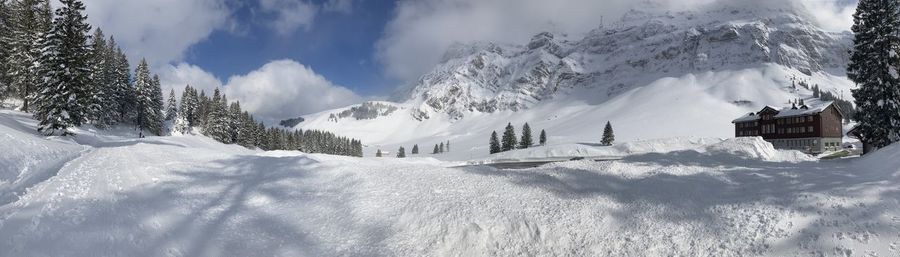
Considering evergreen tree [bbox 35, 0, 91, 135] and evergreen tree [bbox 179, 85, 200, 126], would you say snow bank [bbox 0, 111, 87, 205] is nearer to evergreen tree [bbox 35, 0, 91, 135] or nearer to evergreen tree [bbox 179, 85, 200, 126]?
evergreen tree [bbox 35, 0, 91, 135]

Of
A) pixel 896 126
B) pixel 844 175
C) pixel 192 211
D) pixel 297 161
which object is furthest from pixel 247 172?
pixel 896 126

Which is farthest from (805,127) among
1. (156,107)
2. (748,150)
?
(156,107)

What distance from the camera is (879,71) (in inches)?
1335

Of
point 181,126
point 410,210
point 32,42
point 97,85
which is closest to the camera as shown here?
point 410,210

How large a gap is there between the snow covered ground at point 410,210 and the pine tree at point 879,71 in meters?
17.4

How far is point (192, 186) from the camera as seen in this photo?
57.4ft

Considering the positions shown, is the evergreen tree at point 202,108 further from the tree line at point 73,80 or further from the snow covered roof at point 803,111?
the snow covered roof at point 803,111

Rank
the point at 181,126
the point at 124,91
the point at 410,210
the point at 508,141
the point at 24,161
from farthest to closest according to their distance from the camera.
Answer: the point at 508,141
the point at 181,126
the point at 124,91
the point at 24,161
the point at 410,210

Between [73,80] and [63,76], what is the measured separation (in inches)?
35.8

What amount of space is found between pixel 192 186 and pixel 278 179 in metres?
3.30

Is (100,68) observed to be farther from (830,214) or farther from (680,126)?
(680,126)

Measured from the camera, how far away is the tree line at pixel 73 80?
36875 millimetres

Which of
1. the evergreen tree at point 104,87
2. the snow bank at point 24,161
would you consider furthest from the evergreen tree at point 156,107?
the snow bank at point 24,161

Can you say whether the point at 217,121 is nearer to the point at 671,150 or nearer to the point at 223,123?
the point at 223,123
